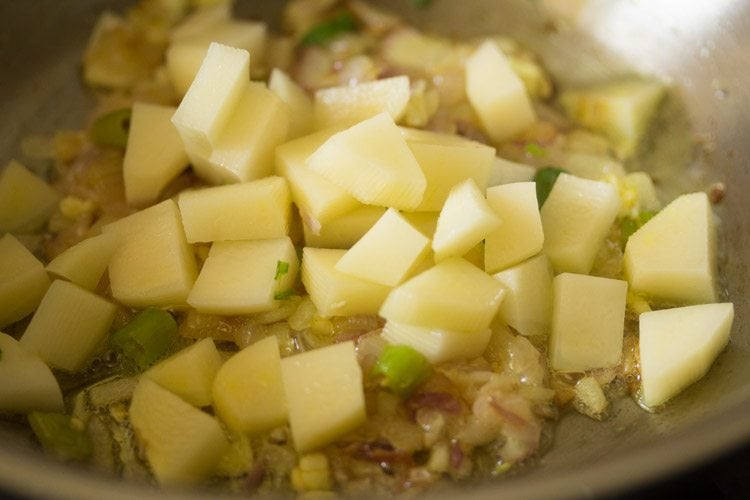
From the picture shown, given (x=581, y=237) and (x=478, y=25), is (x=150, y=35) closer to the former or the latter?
(x=478, y=25)

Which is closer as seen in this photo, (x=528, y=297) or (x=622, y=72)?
(x=528, y=297)

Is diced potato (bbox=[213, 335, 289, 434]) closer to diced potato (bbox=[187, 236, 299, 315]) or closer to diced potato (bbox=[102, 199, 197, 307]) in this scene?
diced potato (bbox=[187, 236, 299, 315])

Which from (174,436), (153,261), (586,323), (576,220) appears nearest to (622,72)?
(576,220)

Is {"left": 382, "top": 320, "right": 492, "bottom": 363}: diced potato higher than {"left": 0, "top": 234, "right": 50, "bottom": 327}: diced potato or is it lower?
higher

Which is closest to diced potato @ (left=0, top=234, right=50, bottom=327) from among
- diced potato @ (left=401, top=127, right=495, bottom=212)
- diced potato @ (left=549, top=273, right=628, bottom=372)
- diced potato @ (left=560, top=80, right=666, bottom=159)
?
diced potato @ (left=401, top=127, right=495, bottom=212)

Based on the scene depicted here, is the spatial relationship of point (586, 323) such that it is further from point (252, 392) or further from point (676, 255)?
point (252, 392)

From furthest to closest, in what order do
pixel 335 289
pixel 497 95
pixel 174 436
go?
pixel 497 95 < pixel 335 289 < pixel 174 436
